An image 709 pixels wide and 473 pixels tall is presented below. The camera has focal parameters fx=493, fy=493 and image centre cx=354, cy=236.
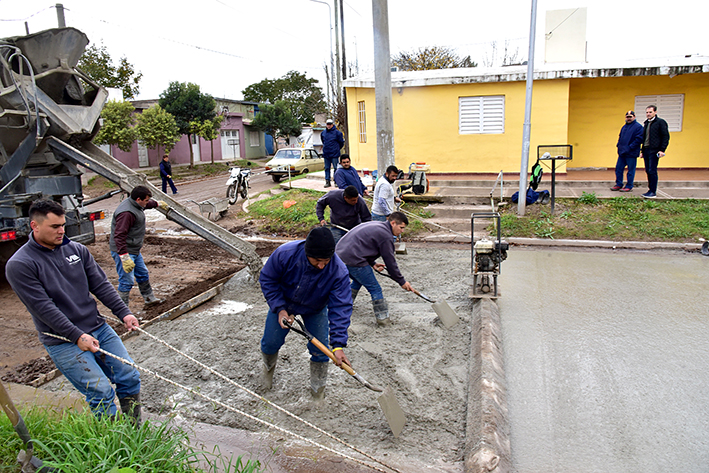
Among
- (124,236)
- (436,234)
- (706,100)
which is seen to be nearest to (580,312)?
(436,234)

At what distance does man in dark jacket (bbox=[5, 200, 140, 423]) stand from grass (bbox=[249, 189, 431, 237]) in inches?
285

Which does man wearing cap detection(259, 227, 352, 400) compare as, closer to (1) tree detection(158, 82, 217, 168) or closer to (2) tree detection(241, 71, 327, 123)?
(1) tree detection(158, 82, 217, 168)

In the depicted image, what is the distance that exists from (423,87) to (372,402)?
1188cm

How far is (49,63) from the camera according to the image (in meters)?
7.48

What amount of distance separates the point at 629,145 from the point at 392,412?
9.51 metres

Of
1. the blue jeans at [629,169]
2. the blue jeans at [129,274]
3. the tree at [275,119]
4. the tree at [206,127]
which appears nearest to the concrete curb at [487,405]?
the blue jeans at [129,274]

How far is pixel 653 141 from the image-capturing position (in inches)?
400

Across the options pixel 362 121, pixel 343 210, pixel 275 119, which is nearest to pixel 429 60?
pixel 275 119

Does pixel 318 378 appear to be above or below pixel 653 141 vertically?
below

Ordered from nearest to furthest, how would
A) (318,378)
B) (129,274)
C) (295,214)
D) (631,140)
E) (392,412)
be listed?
(392,412) < (318,378) < (129,274) < (631,140) < (295,214)

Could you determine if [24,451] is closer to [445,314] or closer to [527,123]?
[445,314]

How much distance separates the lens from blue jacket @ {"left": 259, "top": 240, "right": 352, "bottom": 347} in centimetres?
399

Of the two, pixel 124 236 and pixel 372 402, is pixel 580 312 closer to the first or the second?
pixel 372 402

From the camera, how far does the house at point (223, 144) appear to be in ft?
91.6
